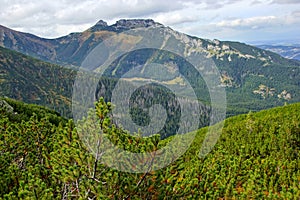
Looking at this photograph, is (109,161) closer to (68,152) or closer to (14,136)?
(68,152)

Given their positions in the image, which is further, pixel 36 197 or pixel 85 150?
pixel 85 150

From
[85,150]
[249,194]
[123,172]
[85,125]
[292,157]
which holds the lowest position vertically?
[292,157]

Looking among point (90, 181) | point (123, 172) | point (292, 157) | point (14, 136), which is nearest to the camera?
point (90, 181)

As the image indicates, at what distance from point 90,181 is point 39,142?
319 inches

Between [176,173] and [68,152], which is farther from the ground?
[68,152]

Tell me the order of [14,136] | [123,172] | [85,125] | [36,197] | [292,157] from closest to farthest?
[36,197]
[85,125]
[123,172]
[14,136]
[292,157]

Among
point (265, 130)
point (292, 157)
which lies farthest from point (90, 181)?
point (265, 130)

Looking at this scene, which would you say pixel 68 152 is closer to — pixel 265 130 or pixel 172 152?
pixel 172 152

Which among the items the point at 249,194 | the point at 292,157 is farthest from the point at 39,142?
the point at 292,157

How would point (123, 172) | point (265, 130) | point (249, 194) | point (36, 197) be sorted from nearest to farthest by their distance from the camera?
point (36, 197) < point (123, 172) < point (249, 194) < point (265, 130)

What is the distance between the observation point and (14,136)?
17516 millimetres

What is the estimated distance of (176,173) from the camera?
16094mm

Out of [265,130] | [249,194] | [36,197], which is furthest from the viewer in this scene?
[265,130]

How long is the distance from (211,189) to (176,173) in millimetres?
1959
